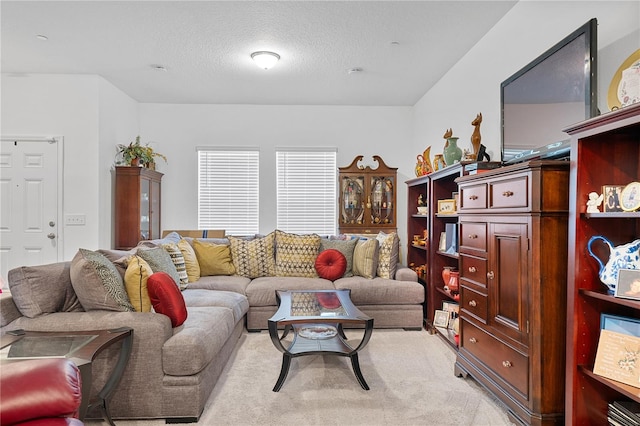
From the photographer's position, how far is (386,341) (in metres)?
3.43

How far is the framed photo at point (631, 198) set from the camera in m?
1.47

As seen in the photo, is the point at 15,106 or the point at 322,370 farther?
the point at 15,106

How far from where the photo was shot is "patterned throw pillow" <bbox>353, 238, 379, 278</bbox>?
13.1ft

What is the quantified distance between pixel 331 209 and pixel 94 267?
12.2 feet

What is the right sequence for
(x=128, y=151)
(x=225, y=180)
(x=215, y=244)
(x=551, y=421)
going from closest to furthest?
(x=551, y=421) < (x=215, y=244) < (x=128, y=151) < (x=225, y=180)

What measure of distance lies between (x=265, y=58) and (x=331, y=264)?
2211 mm

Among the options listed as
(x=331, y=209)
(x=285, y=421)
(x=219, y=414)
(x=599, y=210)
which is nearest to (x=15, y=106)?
(x=331, y=209)

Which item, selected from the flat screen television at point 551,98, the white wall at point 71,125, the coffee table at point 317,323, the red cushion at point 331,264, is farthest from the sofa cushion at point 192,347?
Result: the white wall at point 71,125

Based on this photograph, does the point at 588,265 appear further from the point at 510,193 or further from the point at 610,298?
the point at 510,193

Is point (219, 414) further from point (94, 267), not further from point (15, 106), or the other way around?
point (15, 106)

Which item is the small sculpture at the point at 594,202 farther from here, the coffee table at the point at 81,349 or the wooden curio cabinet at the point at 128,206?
the wooden curio cabinet at the point at 128,206

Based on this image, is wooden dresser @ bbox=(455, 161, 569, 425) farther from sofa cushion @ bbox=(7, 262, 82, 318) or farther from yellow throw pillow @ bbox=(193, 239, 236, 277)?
yellow throw pillow @ bbox=(193, 239, 236, 277)

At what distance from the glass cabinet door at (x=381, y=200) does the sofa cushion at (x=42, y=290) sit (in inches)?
148

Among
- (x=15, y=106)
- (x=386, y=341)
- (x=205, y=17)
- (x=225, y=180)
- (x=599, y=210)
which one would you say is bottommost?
(x=386, y=341)
